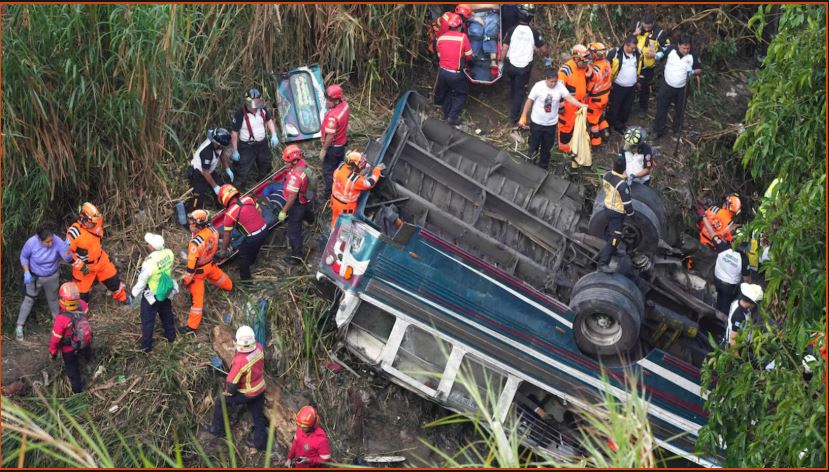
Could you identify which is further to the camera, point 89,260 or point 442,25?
point 442,25

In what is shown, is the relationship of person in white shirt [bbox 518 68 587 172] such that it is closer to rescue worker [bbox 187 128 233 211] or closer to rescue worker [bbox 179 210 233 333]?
rescue worker [bbox 187 128 233 211]

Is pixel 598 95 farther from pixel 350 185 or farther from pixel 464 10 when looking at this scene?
pixel 350 185

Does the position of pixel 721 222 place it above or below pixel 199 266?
above

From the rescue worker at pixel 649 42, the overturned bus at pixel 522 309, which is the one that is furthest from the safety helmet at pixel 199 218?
the rescue worker at pixel 649 42

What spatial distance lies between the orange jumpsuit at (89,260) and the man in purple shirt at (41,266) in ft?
0.38

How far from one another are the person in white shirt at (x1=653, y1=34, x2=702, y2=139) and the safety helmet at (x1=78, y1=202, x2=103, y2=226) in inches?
276

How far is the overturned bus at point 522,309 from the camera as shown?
1021cm

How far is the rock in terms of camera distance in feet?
35.3

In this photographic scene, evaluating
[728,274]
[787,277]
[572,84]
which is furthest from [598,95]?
[787,277]

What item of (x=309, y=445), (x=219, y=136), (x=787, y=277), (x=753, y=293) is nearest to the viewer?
(x=787, y=277)

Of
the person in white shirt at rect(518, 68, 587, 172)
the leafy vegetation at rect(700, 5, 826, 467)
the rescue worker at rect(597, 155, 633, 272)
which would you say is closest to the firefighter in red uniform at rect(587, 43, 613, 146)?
the person in white shirt at rect(518, 68, 587, 172)

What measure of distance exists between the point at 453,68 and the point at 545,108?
140cm

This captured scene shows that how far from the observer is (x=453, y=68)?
43.3 feet

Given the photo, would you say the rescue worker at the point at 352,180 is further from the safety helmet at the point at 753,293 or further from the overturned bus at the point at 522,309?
the safety helmet at the point at 753,293
